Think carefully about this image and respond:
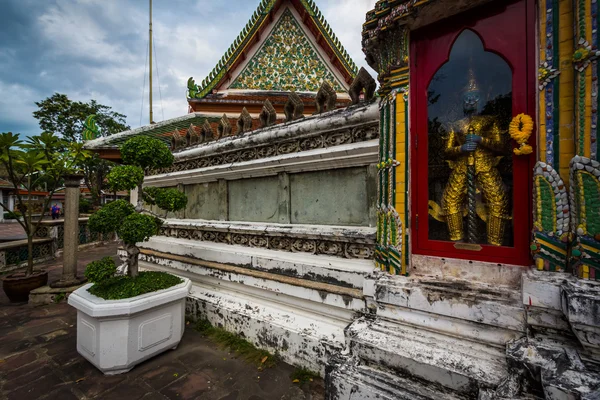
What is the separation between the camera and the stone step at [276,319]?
2.88 m

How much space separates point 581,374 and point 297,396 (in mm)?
2148

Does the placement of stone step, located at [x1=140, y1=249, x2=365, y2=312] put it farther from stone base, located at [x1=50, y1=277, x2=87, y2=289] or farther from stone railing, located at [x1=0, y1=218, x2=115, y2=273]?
stone railing, located at [x1=0, y1=218, x2=115, y2=273]

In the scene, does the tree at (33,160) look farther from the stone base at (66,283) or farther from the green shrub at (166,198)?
the green shrub at (166,198)

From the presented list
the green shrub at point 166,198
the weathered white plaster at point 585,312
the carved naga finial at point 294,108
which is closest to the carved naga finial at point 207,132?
the green shrub at point 166,198

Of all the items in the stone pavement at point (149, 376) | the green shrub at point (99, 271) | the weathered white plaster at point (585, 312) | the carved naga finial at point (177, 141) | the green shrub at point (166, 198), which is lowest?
the stone pavement at point (149, 376)

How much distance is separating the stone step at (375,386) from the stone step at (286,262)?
84 cm

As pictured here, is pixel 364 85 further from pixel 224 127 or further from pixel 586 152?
pixel 224 127

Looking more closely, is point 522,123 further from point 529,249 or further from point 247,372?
point 247,372

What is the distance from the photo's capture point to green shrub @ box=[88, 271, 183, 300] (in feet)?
9.95

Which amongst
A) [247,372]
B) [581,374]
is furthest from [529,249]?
[247,372]

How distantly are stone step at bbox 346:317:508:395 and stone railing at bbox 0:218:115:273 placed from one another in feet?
24.8

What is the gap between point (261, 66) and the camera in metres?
6.98

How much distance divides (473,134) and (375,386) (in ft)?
6.88

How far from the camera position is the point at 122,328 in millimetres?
2928
